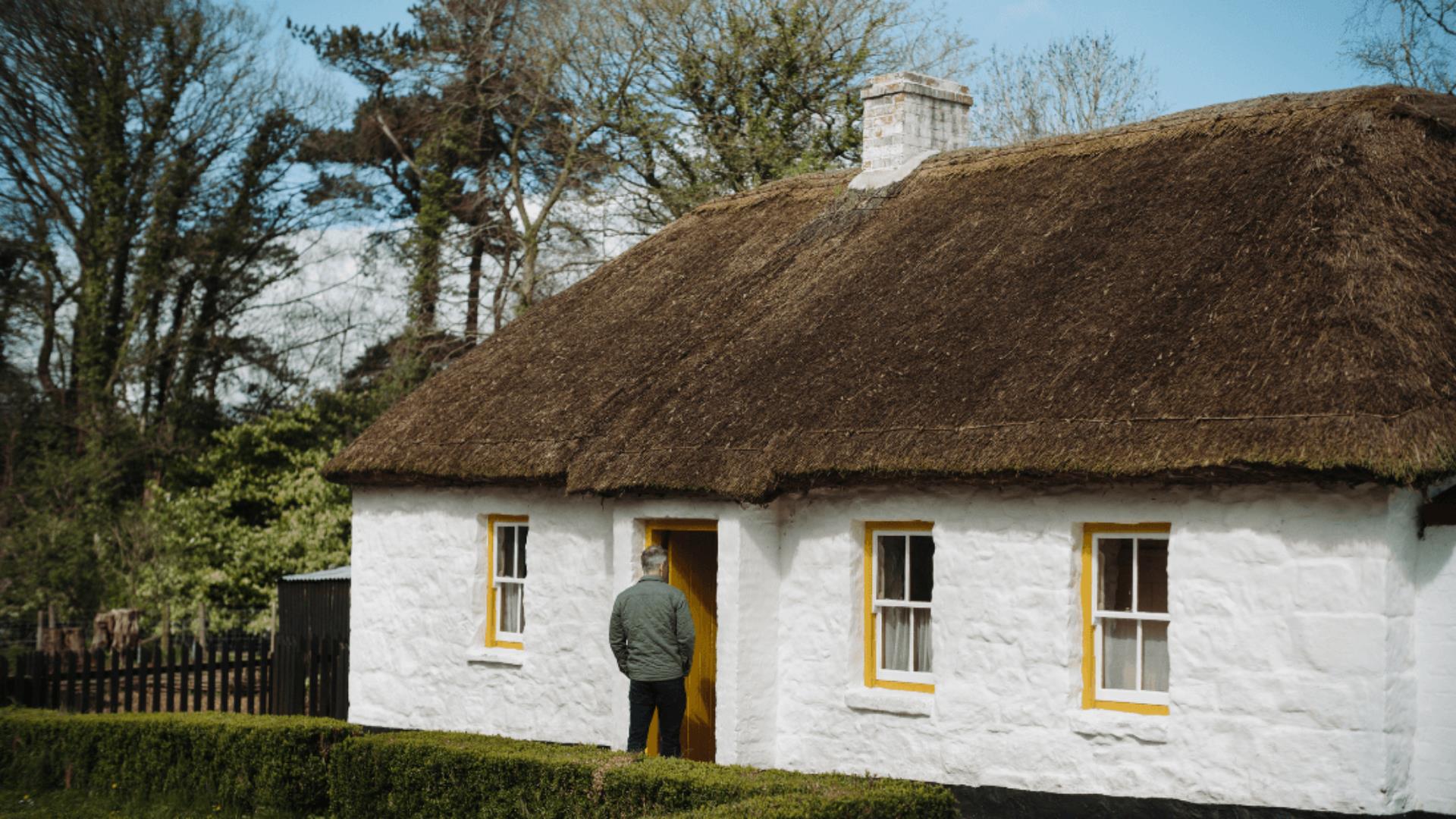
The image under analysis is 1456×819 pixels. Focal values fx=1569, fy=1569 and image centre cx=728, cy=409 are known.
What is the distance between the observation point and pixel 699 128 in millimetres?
27016

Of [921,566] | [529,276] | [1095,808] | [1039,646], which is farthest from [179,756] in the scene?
[529,276]

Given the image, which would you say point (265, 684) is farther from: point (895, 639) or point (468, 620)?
point (895, 639)

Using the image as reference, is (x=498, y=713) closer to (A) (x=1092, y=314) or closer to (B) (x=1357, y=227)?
(A) (x=1092, y=314)

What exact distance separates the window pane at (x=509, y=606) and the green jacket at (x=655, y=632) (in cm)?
329

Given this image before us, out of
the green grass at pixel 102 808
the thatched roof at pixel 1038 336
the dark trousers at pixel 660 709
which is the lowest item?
the green grass at pixel 102 808

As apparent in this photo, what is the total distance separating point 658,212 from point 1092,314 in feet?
56.5

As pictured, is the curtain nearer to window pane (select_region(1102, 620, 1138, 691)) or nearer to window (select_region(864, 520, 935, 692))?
window (select_region(864, 520, 935, 692))

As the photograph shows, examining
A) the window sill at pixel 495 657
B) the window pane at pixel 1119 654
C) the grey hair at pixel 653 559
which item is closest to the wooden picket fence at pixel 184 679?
the window sill at pixel 495 657

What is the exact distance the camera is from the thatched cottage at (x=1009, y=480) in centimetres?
915

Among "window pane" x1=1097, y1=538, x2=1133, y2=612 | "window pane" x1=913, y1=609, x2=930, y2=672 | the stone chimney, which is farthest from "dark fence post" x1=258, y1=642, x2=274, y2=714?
"window pane" x1=1097, y1=538, x2=1133, y2=612

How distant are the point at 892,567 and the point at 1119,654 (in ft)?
6.36

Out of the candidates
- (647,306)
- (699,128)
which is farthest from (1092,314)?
(699,128)

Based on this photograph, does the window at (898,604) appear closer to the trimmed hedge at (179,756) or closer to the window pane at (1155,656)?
the window pane at (1155,656)

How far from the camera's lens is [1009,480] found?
400 inches
